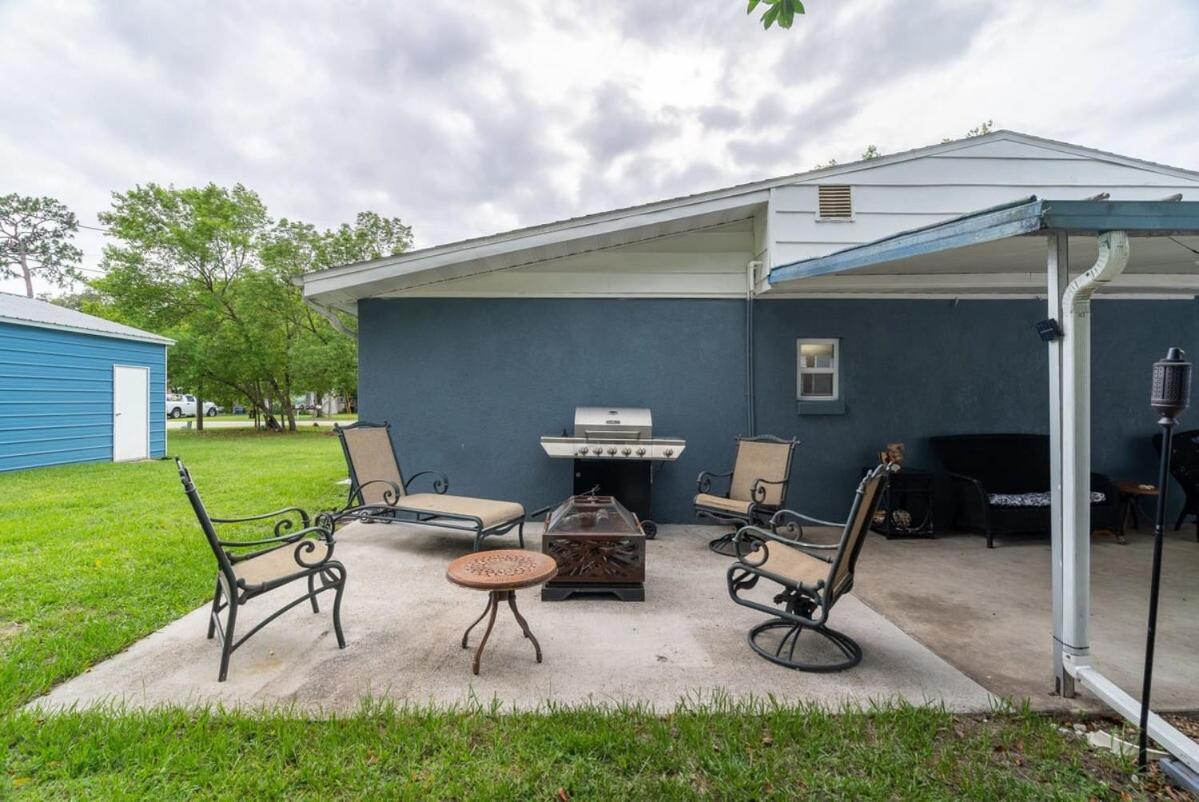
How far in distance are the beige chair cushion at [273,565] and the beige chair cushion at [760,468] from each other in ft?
11.3

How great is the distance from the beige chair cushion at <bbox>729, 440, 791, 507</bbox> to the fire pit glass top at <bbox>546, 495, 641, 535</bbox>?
1.38m

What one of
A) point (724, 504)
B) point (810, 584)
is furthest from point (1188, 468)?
point (810, 584)

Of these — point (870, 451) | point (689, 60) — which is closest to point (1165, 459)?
point (870, 451)

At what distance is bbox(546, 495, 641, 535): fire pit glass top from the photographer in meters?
3.37

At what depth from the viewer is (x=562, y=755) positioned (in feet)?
5.90

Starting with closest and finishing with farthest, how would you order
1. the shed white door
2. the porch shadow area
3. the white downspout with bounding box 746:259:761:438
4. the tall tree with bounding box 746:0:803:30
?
the tall tree with bounding box 746:0:803:30, the porch shadow area, the white downspout with bounding box 746:259:761:438, the shed white door

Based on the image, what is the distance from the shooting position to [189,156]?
39.5ft

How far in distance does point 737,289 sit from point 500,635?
407 centimetres

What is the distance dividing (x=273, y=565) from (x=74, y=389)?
9914 mm

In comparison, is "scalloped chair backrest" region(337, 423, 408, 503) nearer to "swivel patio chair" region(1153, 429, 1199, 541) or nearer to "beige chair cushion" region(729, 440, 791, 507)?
"beige chair cushion" region(729, 440, 791, 507)

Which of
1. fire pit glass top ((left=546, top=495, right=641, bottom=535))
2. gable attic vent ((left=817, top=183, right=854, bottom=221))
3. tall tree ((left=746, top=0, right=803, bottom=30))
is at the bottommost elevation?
fire pit glass top ((left=546, top=495, right=641, bottom=535))

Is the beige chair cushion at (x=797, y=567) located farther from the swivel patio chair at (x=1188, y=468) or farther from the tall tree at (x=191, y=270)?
the tall tree at (x=191, y=270)

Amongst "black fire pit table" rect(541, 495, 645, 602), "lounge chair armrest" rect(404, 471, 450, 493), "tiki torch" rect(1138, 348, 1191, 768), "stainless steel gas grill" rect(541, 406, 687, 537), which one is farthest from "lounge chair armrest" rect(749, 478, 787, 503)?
"lounge chair armrest" rect(404, 471, 450, 493)

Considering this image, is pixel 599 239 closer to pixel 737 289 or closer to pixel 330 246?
pixel 737 289
